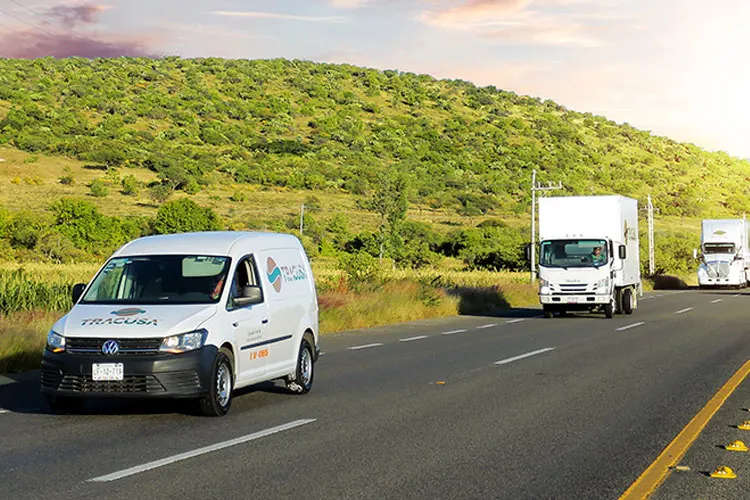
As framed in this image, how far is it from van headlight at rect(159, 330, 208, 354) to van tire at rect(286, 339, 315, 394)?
6.99 feet

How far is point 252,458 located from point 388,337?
44.3ft

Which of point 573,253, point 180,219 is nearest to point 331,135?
point 180,219

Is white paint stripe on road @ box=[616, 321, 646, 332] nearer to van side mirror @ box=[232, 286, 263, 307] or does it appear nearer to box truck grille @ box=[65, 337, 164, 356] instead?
van side mirror @ box=[232, 286, 263, 307]

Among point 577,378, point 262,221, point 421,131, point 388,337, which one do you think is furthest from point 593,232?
point 421,131

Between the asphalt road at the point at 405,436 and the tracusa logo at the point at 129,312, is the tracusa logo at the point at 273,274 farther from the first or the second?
the tracusa logo at the point at 129,312

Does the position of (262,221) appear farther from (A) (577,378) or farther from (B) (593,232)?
(A) (577,378)

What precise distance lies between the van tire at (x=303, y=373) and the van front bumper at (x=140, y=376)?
7.16 ft

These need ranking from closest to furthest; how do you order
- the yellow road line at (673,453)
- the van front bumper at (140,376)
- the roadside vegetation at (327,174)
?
the yellow road line at (673,453) < the van front bumper at (140,376) < the roadside vegetation at (327,174)

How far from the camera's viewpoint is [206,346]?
9.69 metres

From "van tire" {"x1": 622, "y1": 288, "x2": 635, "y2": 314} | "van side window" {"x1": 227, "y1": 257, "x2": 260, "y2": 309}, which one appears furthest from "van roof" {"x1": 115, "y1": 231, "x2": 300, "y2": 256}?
"van tire" {"x1": 622, "y1": 288, "x2": 635, "y2": 314}

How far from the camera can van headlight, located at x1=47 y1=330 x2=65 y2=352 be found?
9664 millimetres

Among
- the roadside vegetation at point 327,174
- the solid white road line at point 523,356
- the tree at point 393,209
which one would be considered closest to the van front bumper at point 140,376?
the roadside vegetation at point 327,174

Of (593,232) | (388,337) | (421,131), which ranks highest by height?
(421,131)

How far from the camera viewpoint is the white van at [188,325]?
9.48m
